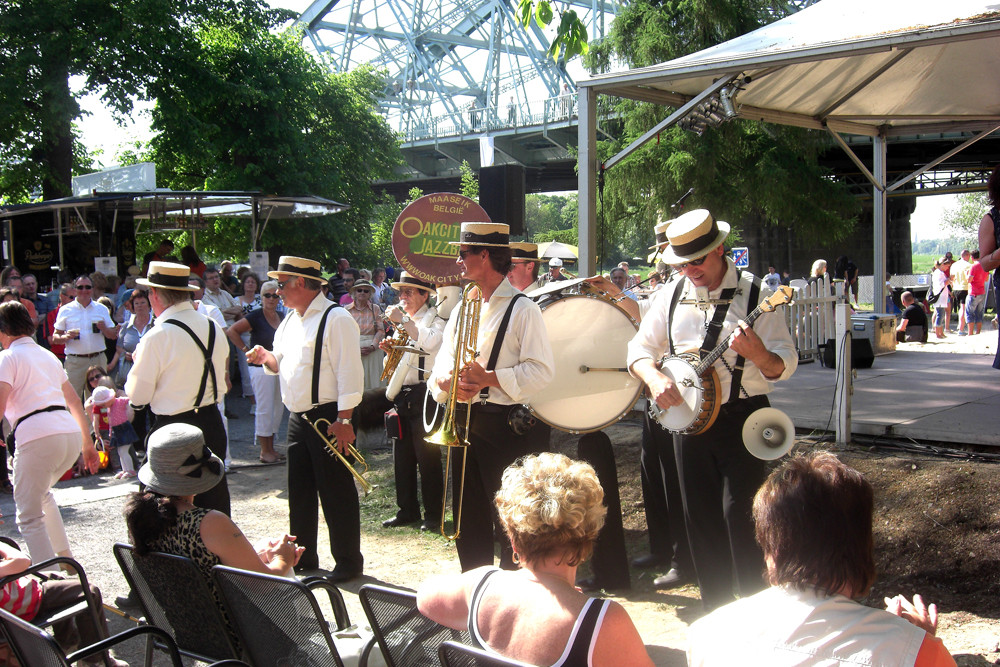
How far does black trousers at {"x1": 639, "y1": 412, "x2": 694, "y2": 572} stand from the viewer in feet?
15.8

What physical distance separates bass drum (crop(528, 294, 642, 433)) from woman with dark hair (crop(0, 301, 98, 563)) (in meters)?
2.93

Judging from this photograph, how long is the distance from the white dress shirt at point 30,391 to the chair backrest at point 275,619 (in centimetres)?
242

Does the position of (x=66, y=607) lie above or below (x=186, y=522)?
below

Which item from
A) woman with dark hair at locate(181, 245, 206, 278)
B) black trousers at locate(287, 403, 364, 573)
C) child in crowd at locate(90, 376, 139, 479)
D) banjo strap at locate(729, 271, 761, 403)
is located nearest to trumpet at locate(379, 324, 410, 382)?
black trousers at locate(287, 403, 364, 573)

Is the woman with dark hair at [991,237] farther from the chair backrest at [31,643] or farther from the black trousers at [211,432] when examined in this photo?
the chair backrest at [31,643]

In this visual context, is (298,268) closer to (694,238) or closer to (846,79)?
(694,238)

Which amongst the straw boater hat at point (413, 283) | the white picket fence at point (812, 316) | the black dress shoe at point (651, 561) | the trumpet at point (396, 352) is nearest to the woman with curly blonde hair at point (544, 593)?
the black dress shoe at point (651, 561)

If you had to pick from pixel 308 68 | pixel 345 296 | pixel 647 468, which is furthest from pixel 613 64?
pixel 647 468

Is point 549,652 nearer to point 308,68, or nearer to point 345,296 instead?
point 345,296

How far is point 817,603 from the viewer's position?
191cm

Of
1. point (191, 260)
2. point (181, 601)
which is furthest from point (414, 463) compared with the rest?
point (191, 260)

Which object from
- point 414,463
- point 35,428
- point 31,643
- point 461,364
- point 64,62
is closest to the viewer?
point 31,643

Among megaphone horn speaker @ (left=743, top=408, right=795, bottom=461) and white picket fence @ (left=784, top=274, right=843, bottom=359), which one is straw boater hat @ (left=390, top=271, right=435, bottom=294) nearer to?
megaphone horn speaker @ (left=743, top=408, right=795, bottom=461)

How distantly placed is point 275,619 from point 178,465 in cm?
94
